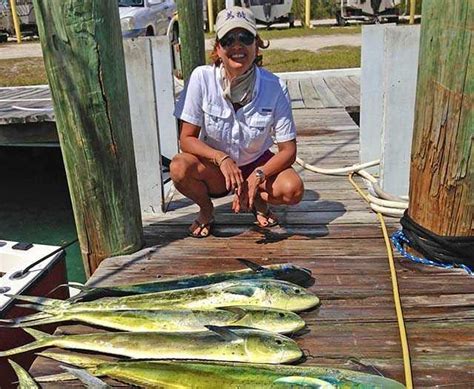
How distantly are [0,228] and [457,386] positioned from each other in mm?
5603

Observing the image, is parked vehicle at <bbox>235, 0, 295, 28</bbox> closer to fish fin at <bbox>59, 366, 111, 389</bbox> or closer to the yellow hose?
the yellow hose

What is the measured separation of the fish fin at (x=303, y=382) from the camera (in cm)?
179

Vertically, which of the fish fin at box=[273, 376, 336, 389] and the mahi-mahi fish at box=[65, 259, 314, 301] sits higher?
the fish fin at box=[273, 376, 336, 389]

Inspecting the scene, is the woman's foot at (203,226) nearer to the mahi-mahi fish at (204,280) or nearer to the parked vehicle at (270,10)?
the mahi-mahi fish at (204,280)

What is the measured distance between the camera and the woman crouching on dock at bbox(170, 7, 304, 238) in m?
3.04

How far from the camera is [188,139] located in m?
3.12

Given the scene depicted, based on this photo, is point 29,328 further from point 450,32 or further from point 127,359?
point 450,32

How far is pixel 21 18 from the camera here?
21922 mm

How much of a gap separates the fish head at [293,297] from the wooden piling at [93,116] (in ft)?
3.35

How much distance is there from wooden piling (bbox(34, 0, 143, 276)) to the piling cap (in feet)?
1.77

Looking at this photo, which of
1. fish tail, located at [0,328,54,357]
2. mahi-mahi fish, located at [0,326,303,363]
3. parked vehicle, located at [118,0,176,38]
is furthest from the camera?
parked vehicle, located at [118,0,176,38]

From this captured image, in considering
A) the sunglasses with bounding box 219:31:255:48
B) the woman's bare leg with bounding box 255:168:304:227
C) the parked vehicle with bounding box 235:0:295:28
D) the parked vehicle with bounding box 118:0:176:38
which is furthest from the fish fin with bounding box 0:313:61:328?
the parked vehicle with bounding box 235:0:295:28

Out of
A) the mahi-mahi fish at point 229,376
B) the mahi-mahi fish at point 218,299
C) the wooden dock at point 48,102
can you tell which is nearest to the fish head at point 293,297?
the mahi-mahi fish at point 218,299

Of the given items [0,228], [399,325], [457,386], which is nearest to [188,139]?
[399,325]
